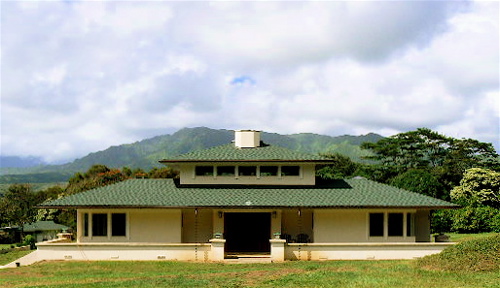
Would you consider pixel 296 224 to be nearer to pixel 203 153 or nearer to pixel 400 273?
pixel 203 153

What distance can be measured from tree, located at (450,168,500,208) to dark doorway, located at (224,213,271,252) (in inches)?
1332

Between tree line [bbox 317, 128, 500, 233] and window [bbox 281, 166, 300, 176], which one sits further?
tree line [bbox 317, 128, 500, 233]

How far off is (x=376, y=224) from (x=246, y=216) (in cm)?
808

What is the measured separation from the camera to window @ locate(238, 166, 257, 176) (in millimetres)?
37062

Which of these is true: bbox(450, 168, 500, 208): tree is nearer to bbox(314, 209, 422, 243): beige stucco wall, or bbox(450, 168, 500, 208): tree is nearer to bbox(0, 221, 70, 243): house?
bbox(314, 209, 422, 243): beige stucco wall

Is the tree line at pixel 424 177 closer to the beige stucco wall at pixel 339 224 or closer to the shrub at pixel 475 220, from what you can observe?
the shrub at pixel 475 220

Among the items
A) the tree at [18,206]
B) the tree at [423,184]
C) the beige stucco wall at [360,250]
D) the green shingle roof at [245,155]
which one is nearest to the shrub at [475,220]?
the tree at [423,184]

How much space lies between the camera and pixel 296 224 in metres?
35.6

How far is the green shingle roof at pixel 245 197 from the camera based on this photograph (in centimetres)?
3322

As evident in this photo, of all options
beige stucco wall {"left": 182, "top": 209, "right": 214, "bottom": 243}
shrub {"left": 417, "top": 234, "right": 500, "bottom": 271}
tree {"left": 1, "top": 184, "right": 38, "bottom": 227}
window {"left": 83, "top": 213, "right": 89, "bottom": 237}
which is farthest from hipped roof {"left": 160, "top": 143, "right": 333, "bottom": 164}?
tree {"left": 1, "top": 184, "right": 38, "bottom": 227}

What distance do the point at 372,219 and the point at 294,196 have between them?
4975 mm

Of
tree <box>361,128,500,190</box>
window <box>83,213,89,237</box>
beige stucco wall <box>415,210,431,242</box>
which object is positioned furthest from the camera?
tree <box>361,128,500,190</box>

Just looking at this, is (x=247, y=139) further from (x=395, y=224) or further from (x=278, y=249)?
(x=395, y=224)

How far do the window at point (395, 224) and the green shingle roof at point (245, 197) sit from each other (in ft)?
3.50
